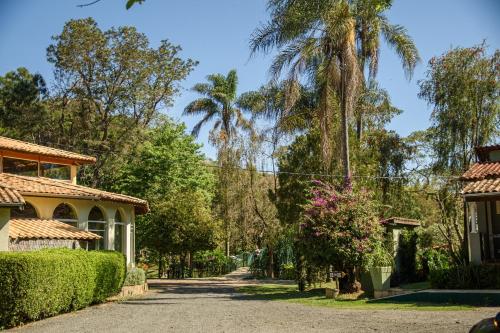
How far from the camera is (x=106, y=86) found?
37125 mm

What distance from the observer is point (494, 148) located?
2145cm

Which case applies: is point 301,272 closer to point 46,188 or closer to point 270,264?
point 46,188

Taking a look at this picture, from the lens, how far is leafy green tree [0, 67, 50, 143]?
131 ft

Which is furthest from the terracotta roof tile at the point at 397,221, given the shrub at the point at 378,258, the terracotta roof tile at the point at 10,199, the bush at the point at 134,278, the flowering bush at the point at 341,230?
the terracotta roof tile at the point at 10,199

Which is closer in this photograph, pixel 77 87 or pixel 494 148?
pixel 494 148

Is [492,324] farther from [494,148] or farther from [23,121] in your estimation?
[23,121]

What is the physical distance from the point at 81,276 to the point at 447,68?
1921cm

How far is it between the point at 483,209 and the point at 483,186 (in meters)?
2.19

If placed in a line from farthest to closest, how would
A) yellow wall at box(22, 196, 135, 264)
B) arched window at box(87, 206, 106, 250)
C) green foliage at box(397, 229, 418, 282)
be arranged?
1. arched window at box(87, 206, 106, 250)
2. yellow wall at box(22, 196, 135, 264)
3. green foliage at box(397, 229, 418, 282)

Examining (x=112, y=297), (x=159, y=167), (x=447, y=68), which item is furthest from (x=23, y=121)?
(x=447, y=68)

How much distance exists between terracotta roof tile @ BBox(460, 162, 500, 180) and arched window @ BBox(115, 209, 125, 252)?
15226 mm

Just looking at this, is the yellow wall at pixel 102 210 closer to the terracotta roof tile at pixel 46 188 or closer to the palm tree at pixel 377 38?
the terracotta roof tile at pixel 46 188

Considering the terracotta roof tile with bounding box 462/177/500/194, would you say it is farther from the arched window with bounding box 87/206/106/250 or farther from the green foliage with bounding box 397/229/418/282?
the arched window with bounding box 87/206/106/250

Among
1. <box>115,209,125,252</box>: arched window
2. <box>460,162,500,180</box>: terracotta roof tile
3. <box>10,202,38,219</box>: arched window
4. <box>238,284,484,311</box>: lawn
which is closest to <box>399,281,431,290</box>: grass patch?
<box>238,284,484,311</box>: lawn
